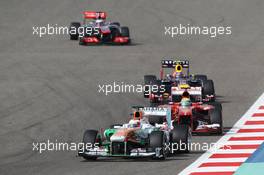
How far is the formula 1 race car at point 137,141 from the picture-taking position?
27375 mm

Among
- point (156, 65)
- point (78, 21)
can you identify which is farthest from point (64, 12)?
point (156, 65)

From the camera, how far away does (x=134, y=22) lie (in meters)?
55.8

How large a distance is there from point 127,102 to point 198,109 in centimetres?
458

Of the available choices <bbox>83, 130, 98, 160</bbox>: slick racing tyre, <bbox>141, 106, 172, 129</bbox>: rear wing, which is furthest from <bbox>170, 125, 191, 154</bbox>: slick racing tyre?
<bbox>83, 130, 98, 160</bbox>: slick racing tyre

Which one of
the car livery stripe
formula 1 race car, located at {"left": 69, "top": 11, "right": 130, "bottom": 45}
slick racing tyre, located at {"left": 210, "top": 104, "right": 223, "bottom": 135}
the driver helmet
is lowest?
the car livery stripe

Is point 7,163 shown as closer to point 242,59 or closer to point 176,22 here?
point 242,59

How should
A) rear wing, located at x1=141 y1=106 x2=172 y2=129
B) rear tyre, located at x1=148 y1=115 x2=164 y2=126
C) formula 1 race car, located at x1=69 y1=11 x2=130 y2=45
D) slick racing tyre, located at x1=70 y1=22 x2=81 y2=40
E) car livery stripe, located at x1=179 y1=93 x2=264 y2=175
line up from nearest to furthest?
car livery stripe, located at x1=179 y1=93 x2=264 y2=175, rear wing, located at x1=141 y1=106 x2=172 y2=129, rear tyre, located at x1=148 y1=115 x2=164 y2=126, formula 1 race car, located at x1=69 y1=11 x2=130 y2=45, slick racing tyre, located at x1=70 y1=22 x2=81 y2=40

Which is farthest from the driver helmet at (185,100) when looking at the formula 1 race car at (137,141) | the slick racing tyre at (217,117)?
the formula 1 race car at (137,141)

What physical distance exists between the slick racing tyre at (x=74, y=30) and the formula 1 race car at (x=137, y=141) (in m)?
22.9

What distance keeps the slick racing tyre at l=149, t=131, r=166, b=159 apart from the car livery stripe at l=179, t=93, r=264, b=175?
34.3 inches

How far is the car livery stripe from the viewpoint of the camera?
86.3 ft

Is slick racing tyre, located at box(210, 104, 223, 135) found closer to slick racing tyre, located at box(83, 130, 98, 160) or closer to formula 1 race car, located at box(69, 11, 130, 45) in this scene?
slick racing tyre, located at box(83, 130, 98, 160)

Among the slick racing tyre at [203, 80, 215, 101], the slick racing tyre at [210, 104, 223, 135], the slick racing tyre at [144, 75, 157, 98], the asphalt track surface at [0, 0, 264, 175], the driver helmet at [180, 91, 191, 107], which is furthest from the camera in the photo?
the slick racing tyre at [144, 75, 157, 98]

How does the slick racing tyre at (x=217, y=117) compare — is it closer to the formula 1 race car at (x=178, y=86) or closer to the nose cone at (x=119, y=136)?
the formula 1 race car at (x=178, y=86)
